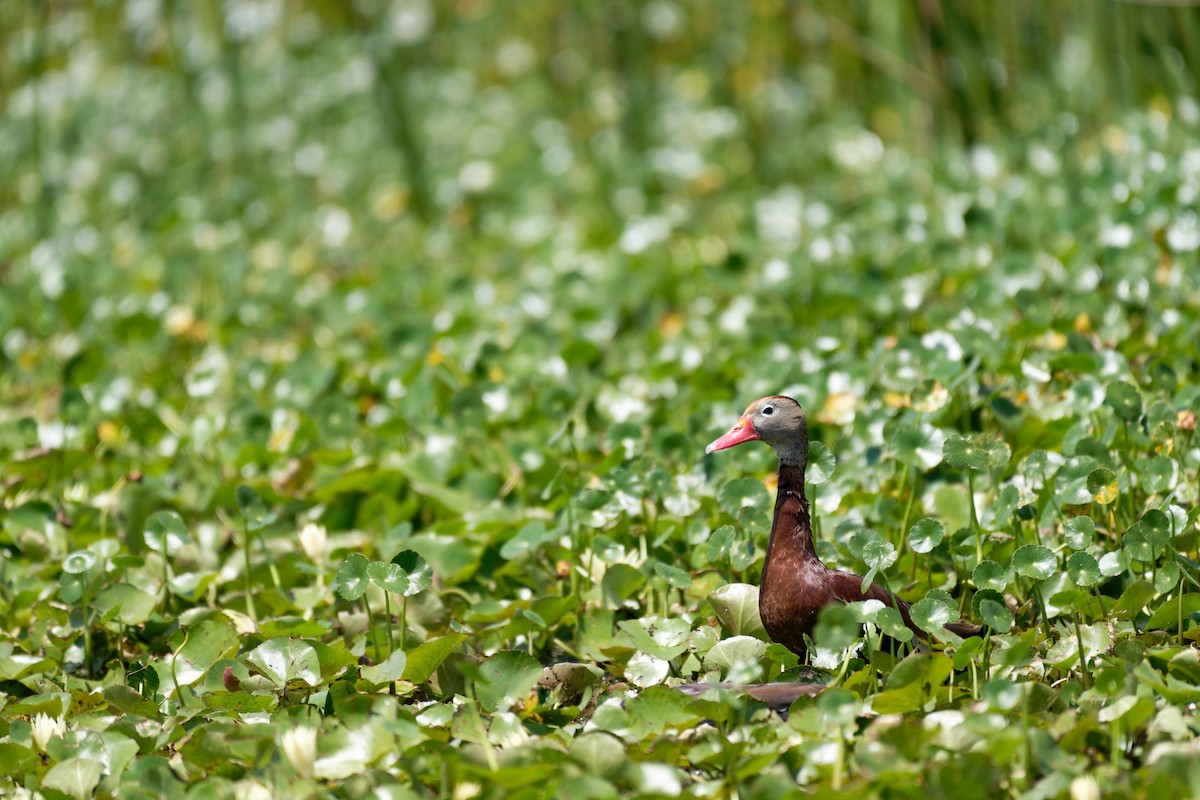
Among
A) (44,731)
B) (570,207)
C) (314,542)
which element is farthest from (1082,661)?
(570,207)

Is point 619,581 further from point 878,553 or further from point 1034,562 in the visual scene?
point 1034,562

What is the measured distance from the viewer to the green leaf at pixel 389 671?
8.48 ft

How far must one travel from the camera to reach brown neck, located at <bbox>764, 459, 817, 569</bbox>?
8.59 feet

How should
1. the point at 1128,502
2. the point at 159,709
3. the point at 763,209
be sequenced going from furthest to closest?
1. the point at 763,209
2. the point at 1128,502
3. the point at 159,709

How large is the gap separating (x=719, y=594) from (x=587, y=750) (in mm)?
571

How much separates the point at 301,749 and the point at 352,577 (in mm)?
455

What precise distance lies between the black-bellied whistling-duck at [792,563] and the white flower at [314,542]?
96cm

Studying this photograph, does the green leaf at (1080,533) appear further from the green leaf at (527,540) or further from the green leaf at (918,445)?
the green leaf at (527,540)

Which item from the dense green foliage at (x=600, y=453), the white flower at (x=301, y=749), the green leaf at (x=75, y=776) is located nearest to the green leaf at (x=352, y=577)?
the dense green foliage at (x=600, y=453)

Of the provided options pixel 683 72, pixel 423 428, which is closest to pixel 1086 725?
pixel 423 428

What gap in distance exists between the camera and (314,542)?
3117mm

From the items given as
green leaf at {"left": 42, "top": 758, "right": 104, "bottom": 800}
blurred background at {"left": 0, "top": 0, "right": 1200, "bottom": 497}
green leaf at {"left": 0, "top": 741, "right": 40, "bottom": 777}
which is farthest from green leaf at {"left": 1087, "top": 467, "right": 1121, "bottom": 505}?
green leaf at {"left": 0, "top": 741, "right": 40, "bottom": 777}

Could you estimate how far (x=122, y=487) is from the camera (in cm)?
355

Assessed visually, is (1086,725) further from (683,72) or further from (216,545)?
(683,72)
